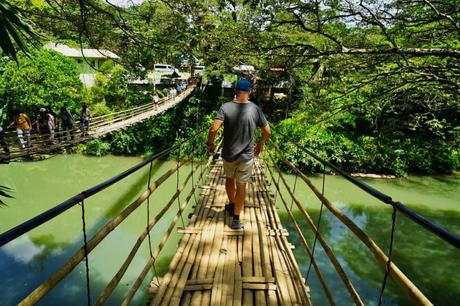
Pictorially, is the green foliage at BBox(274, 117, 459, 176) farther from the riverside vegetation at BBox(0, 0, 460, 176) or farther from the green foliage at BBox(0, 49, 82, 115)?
the green foliage at BBox(0, 49, 82, 115)

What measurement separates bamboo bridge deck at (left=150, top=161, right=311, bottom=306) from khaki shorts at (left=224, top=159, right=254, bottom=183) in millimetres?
513

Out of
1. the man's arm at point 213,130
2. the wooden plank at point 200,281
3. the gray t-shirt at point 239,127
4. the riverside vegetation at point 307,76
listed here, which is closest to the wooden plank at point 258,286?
the wooden plank at point 200,281

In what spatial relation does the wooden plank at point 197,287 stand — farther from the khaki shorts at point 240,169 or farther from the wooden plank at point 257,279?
the khaki shorts at point 240,169

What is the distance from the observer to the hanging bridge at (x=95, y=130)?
8.04 metres

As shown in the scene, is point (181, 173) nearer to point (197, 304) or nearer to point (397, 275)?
point (197, 304)

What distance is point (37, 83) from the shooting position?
14.7m

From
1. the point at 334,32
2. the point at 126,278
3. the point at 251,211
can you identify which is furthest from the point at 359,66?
the point at 126,278

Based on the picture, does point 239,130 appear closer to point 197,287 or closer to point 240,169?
point 240,169

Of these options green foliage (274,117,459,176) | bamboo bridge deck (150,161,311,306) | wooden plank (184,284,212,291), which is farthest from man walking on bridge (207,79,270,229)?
green foliage (274,117,459,176)

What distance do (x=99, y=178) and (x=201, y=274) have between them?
11290mm

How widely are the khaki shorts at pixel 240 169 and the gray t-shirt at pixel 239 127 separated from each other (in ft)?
0.14

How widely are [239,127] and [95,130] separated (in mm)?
8807

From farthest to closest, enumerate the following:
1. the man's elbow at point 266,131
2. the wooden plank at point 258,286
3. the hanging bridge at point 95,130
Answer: the hanging bridge at point 95,130, the man's elbow at point 266,131, the wooden plank at point 258,286

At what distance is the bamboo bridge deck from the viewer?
2287 millimetres
